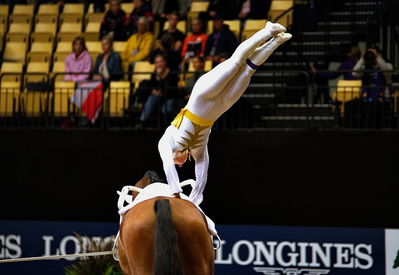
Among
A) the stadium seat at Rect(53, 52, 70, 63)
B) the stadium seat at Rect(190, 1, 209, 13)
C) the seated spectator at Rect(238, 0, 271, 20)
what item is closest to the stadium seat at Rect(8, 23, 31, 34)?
the stadium seat at Rect(53, 52, 70, 63)

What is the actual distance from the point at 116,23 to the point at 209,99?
275 inches

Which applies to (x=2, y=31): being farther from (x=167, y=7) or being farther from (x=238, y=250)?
(x=238, y=250)

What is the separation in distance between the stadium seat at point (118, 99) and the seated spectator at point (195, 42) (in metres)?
0.98

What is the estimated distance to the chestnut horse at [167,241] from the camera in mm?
6465

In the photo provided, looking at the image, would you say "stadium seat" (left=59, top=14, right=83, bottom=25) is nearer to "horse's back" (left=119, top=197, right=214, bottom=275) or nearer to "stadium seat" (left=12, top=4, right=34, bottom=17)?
"stadium seat" (left=12, top=4, right=34, bottom=17)

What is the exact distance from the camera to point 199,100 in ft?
26.8

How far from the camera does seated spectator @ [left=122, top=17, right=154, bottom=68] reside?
13961 millimetres

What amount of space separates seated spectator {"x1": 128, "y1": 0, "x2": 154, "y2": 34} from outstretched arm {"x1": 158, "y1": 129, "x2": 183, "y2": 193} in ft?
22.4

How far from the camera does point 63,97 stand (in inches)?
523

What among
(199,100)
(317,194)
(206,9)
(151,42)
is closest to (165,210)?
(199,100)

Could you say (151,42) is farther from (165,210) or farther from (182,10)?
(165,210)

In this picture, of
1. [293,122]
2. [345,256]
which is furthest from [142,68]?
[345,256]

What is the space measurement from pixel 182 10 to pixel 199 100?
7.13 m

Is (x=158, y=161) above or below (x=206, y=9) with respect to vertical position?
below
